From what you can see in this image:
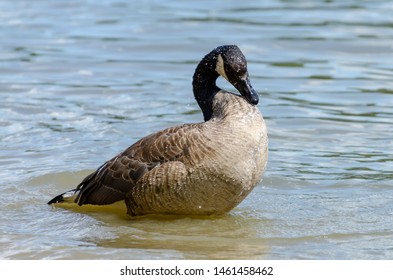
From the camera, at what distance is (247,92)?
29.8 ft

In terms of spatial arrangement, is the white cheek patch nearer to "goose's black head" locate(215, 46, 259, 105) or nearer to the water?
"goose's black head" locate(215, 46, 259, 105)

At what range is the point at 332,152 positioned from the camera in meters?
12.1

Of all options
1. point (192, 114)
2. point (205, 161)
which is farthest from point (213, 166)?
point (192, 114)

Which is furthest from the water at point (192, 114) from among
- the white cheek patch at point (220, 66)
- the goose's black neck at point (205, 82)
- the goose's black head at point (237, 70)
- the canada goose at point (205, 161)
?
the white cheek patch at point (220, 66)

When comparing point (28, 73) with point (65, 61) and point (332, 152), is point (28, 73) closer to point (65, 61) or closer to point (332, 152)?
point (65, 61)

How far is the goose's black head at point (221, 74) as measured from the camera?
9.15m

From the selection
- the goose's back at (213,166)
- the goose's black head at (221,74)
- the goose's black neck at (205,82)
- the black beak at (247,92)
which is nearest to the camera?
the goose's back at (213,166)

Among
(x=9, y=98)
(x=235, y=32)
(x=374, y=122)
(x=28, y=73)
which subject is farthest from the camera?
(x=235, y=32)

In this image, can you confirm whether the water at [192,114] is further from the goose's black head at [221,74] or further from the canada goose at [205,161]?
the goose's black head at [221,74]

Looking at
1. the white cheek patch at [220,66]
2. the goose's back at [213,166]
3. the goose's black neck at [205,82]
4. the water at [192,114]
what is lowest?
the water at [192,114]

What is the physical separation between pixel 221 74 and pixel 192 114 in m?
4.46

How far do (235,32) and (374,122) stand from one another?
6341 millimetres

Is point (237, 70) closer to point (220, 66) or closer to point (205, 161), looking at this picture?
point (220, 66)
